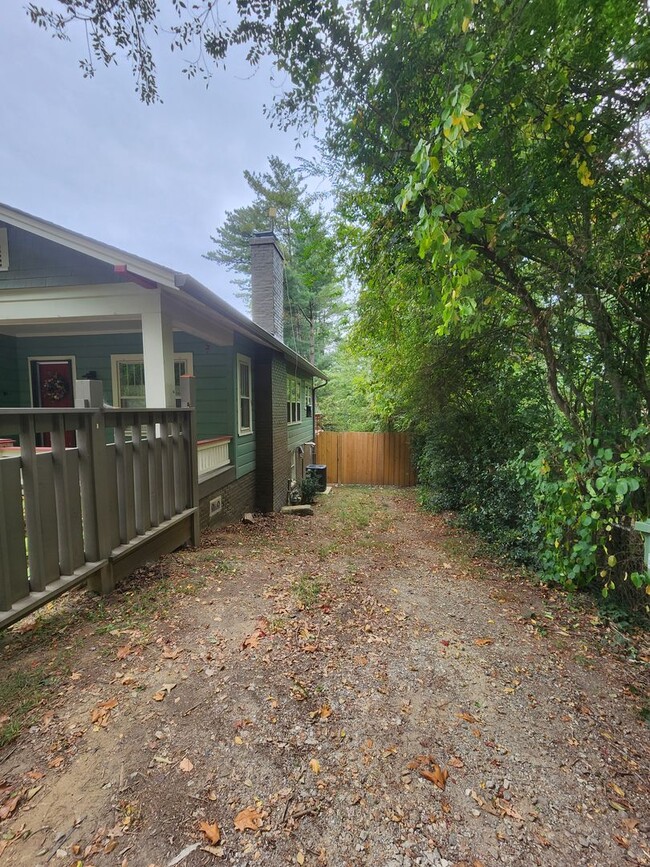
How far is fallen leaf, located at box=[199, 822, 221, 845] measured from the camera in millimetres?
1495

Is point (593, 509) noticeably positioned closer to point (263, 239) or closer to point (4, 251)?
point (4, 251)

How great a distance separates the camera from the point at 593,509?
3.52 metres

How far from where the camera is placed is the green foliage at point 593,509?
3129 mm

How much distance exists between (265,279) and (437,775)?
33.4 ft

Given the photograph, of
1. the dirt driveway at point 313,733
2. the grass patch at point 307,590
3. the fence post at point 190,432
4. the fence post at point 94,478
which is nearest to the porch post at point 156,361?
the fence post at point 190,432

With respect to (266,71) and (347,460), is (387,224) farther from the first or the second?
(347,460)

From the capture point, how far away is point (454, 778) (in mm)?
1849

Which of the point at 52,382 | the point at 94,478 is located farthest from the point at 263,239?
the point at 94,478

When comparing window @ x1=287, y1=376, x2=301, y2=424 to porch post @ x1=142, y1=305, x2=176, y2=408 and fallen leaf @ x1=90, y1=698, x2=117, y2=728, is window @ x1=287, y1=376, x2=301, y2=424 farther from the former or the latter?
fallen leaf @ x1=90, y1=698, x2=117, y2=728

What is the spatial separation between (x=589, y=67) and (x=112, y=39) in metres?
3.98

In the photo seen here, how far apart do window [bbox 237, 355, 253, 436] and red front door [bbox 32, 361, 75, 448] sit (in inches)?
136

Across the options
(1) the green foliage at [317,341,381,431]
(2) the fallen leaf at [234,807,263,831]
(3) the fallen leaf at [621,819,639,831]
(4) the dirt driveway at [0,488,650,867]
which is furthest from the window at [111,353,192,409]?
(1) the green foliage at [317,341,381,431]

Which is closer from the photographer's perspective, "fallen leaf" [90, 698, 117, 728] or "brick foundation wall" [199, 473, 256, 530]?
"fallen leaf" [90, 698, 117, 728]

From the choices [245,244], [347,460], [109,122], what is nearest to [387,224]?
[109,122]
